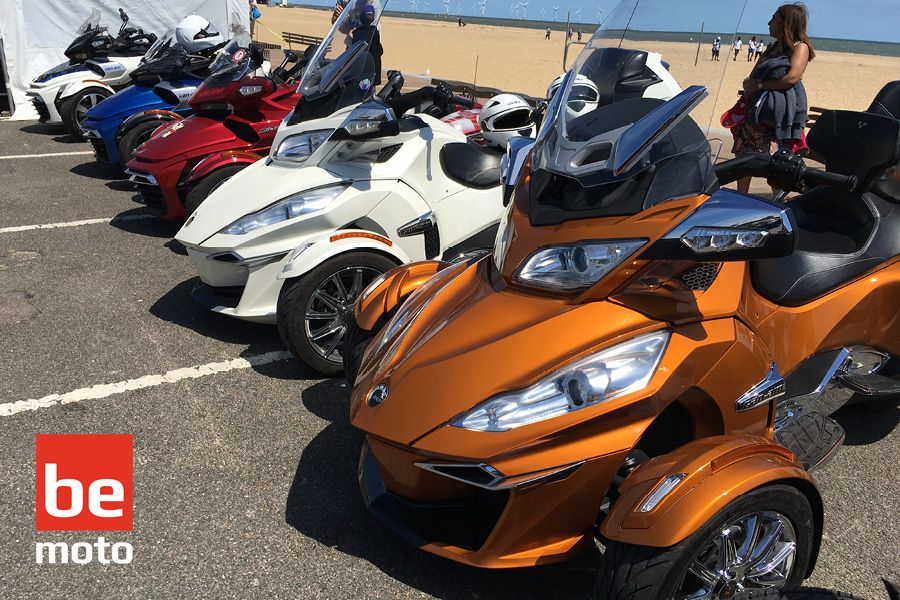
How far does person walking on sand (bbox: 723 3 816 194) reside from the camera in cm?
550

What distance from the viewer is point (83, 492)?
2994 millimetres

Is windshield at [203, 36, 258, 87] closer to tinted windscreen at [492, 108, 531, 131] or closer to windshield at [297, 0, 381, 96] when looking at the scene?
windshield at [297, 0, 381, 96]

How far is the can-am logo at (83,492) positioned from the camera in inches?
105

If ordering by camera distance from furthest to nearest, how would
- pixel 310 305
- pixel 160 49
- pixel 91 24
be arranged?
pixel 91 24 → pixel 160 49 → pixel 310 305

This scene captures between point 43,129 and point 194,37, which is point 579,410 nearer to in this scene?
point 194,37

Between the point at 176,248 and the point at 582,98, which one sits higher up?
the point at 582,98

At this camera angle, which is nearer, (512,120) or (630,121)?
(630,121)

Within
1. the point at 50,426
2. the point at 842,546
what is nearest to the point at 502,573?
the point at 842,546

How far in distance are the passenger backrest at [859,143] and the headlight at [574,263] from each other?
1610mm

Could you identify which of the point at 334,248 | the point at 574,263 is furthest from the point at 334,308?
the point at 574,263

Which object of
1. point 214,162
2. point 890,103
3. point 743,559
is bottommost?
point 743,559

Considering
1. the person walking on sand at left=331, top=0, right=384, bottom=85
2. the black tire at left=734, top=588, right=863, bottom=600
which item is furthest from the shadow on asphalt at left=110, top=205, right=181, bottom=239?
the black tire at left=734, top=588, right=863, bottom=600

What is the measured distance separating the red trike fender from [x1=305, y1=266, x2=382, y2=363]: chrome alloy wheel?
2617mm

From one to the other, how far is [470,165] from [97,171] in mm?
5800
